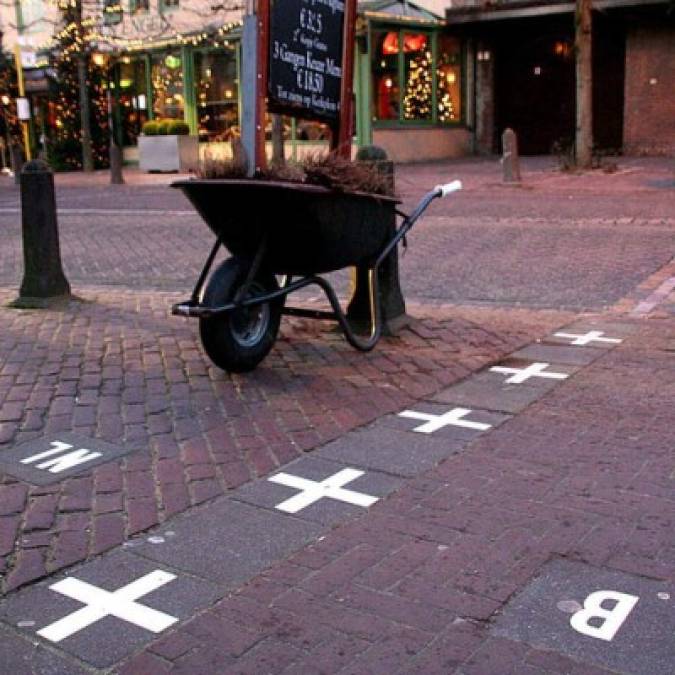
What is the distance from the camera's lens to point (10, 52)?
30672 mm

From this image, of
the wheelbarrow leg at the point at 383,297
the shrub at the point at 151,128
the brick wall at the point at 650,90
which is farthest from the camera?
the shrub at the point at 151,128

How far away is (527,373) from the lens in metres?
5.48

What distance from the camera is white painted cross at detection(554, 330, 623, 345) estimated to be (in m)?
6.17

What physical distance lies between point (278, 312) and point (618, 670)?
3.42 meters

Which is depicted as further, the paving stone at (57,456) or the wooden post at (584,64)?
the wooden post at (584,64)

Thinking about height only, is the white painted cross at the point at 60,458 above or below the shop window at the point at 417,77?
below

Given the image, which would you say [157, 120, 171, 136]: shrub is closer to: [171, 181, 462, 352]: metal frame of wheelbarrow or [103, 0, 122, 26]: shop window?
[103, 0, 122, 26]: shop window

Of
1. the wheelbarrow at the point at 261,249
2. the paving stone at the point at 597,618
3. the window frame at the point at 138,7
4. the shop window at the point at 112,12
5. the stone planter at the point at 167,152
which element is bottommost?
the paving stone at the point at 597,618

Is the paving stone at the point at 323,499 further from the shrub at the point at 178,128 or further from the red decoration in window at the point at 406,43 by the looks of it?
the shrub at the point at 178,128

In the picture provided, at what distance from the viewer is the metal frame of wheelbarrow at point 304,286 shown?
4906mm

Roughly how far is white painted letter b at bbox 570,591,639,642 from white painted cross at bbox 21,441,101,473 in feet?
7.50

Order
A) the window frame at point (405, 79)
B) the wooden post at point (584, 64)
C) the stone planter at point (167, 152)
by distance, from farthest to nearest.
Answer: the stone planter at point (167, 152)
the window frame at point (405, 79)
the wooden post at point (584, 64)

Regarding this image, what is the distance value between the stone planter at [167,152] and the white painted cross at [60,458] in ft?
73.6

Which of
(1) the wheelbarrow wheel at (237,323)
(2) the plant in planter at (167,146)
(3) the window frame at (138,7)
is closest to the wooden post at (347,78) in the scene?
(1) the wheelbarrow wheel at (237,323)
